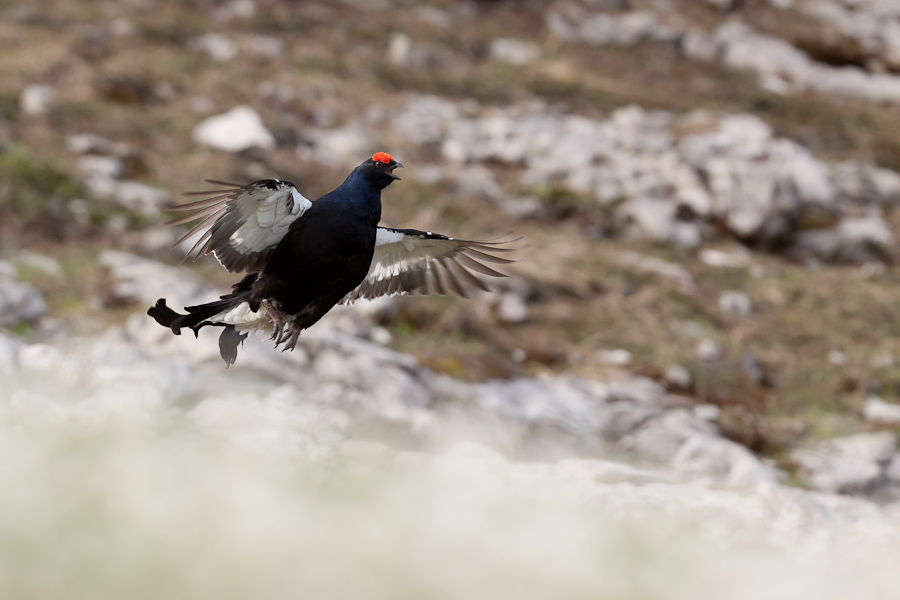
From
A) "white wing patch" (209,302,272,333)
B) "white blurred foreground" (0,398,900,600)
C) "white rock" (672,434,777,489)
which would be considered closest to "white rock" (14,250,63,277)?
"white blurred foreground" (0,398,900,600)

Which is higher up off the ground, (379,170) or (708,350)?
(379,170)

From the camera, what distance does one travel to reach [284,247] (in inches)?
210

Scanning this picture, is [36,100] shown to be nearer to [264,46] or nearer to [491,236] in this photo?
[264,46]

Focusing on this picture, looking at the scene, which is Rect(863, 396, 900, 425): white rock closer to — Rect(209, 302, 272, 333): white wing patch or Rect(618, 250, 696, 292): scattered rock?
Rect(618, 250, 696, 292): scattered rock

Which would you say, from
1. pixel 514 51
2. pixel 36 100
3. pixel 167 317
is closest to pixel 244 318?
pixel 167 317

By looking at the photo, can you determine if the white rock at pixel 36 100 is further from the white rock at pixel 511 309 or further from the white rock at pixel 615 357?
→ the white rock at pixel 615 357

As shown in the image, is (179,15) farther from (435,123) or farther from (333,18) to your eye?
(435,123)

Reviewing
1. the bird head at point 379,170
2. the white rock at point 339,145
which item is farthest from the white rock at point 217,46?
the bird head at point 379,170

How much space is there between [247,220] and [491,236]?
854cm

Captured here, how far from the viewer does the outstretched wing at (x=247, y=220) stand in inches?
201

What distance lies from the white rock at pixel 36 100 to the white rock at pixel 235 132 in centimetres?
231

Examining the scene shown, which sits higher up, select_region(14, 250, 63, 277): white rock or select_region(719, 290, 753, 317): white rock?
select_region(14, 250, 63, 277): white rock

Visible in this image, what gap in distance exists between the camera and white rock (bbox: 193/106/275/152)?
45.7 ft

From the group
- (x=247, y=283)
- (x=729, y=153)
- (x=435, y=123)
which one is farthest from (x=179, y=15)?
(x=247, y=283)
